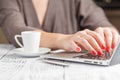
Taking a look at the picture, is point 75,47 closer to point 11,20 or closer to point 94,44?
point 94,44

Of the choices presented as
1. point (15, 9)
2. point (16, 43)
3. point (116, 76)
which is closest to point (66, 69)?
point (116, 76)

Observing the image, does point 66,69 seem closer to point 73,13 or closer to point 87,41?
point 87,41

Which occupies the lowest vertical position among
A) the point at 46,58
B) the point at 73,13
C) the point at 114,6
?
the point at 114,6

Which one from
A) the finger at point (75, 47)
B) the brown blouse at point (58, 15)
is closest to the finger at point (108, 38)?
the finger at point (75, 47)

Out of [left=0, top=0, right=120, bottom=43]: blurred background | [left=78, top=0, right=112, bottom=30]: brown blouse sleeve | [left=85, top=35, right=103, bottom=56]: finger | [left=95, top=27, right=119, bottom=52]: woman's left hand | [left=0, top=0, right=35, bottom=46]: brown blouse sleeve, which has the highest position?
[left=85, top=35, right=103, bottom=56]: finger

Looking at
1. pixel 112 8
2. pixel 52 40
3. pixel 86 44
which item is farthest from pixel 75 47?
pixel 112 8

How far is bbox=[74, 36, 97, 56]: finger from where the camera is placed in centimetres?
88

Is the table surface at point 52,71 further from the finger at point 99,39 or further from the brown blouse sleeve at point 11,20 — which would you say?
the brown blouse sleeve at point 11,20

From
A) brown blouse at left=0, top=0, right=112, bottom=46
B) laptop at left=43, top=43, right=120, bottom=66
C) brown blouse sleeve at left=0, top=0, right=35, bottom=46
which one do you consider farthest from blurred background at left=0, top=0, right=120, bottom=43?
laptop at left=43, top=43, right=120, bottom=66

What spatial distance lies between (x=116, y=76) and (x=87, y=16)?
0.82 meters

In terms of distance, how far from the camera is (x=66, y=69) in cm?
76

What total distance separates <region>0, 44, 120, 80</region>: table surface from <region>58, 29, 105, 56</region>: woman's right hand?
0.32ft

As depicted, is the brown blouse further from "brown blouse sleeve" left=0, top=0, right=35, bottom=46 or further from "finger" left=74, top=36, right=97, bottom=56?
"finger" left=74, top=36, right=97, bottom=56

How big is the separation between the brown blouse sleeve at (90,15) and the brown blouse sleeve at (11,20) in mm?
353
